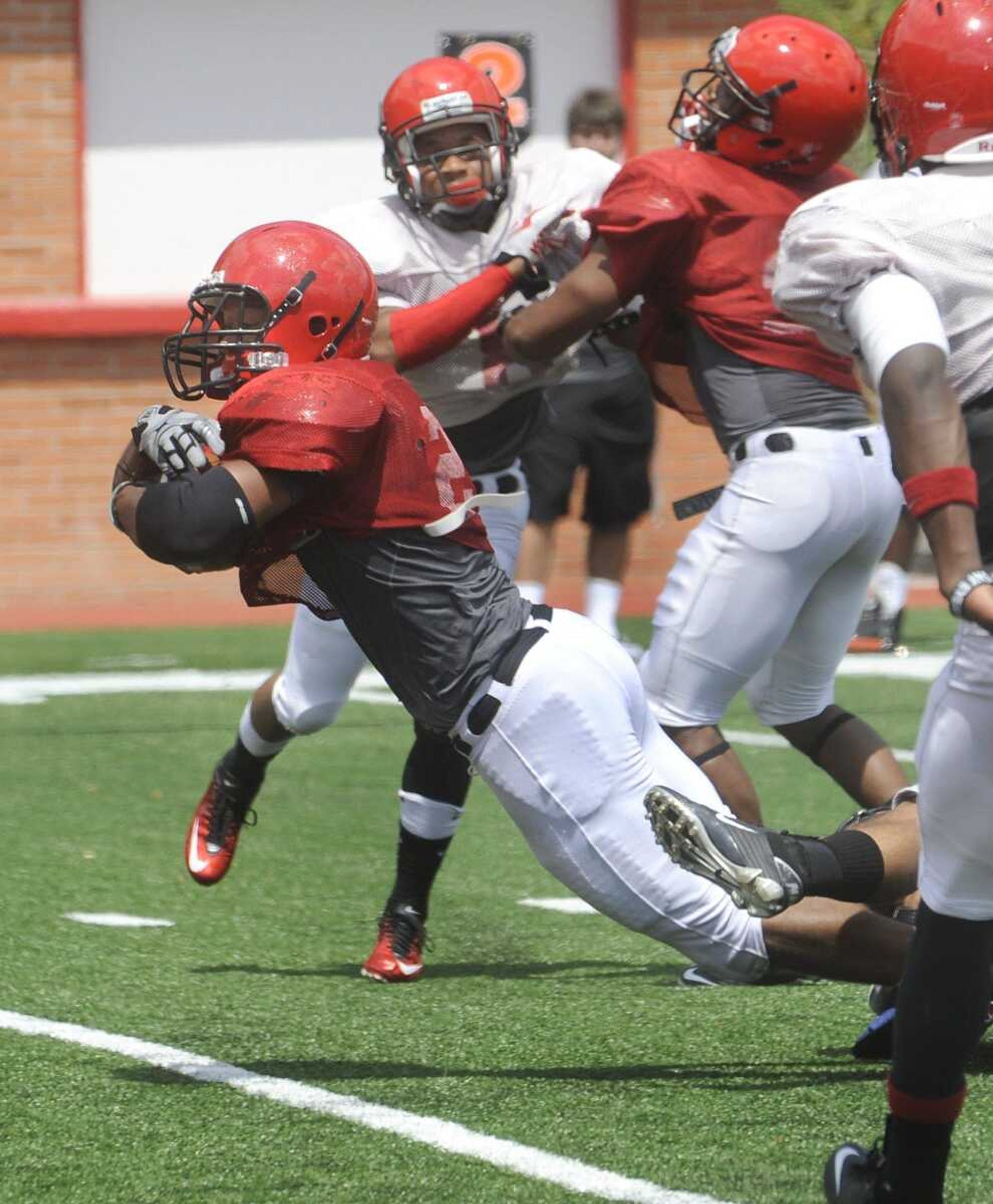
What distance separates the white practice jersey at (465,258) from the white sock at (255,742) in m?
0.85

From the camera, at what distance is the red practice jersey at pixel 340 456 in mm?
3318

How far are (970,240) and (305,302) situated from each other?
1.21 meters

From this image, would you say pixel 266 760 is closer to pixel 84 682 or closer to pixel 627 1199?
pixel 627 1199

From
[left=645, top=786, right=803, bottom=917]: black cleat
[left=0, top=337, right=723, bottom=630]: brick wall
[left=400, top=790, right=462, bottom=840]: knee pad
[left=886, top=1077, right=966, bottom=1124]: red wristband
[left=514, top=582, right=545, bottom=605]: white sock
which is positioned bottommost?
[left=0, top=337, right=723, bottom=630]: brick wall

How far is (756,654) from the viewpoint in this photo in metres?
4.43

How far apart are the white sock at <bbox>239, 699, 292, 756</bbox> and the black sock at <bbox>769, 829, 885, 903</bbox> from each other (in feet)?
6.34

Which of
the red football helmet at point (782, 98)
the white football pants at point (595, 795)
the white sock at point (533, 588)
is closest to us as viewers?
the white football pants at point (595, 795)

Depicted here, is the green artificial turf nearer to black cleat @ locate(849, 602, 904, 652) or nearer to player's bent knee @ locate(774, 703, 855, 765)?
player's bent knee @ locate(774, 703, 855, 765)

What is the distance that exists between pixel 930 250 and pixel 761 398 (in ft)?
5.32

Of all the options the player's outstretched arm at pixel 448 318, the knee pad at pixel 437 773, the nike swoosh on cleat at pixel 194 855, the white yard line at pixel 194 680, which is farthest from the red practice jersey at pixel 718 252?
the white yard line at pixel 194 680

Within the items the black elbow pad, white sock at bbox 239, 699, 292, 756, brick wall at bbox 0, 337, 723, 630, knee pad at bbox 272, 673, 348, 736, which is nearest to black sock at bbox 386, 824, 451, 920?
knee pad at bbox 272, 673, 348, 736

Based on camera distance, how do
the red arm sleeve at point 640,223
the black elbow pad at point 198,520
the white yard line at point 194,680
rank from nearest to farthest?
the black elbow pad at point 198,520 < the red arm sleeve at point 640,223 < the white yard line at point 194,680

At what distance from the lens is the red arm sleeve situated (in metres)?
4.38

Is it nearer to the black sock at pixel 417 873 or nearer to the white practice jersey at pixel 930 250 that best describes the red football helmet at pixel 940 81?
the white practice jersey at pixel 930 250
